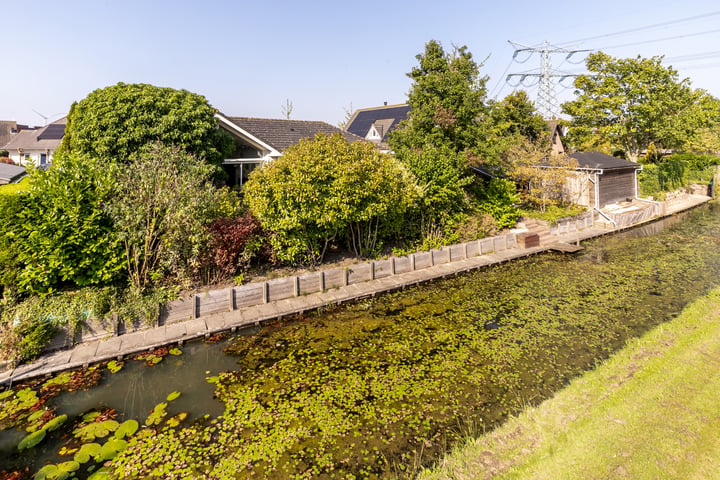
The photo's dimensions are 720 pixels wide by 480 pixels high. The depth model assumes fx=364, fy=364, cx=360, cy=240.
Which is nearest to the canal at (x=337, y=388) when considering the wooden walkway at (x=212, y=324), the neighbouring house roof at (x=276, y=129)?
the wooden walkway at (x=212, y=324)

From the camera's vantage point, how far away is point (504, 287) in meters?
16.0

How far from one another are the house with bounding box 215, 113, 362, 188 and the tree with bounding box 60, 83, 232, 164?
174 cm

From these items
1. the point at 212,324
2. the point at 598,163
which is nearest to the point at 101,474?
the point at 212,324

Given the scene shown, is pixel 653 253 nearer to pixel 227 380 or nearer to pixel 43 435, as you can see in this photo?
pixel 227 380

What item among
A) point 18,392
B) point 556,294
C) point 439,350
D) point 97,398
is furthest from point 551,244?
point 18,392

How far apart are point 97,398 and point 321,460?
608 cm

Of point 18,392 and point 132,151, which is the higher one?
point 132,151

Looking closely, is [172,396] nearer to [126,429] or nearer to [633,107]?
[126,429]

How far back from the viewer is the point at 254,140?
21.4 metres

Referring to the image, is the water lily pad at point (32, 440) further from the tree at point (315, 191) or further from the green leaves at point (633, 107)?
the green leaves at point (633, 107)

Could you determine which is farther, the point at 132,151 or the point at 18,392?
the point at 132,151

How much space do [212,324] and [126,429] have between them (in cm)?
446

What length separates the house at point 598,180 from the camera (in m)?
28.3

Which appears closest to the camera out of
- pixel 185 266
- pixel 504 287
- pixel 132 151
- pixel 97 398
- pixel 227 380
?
pixel 97 398
